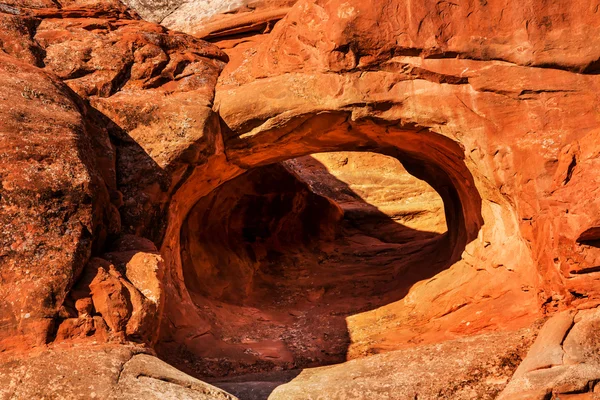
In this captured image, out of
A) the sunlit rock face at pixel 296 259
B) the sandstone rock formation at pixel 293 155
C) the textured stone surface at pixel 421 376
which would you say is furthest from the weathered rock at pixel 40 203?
the sunlit rock face at pixel 296 259

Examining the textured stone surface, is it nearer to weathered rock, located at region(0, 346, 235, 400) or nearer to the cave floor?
weathered rock, located at region(0, 346, 235, 400)

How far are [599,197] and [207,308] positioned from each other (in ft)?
16.3

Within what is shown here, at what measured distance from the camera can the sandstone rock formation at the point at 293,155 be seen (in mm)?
5242

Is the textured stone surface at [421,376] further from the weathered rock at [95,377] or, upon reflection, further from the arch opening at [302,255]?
the arch opening at [302,255]

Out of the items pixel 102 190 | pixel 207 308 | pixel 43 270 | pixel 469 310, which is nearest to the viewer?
pixel 43 270

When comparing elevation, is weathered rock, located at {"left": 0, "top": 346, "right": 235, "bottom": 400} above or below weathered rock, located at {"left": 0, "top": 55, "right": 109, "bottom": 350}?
below

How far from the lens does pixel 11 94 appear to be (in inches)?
231

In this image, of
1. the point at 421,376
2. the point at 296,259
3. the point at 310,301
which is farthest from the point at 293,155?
the point at 421,376

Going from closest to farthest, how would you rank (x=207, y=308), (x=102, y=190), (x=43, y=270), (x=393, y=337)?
1. (x=43, y=270)
2. (x=102, y=190)
3. (x=393, y=337)
4. (x=207, y=308)

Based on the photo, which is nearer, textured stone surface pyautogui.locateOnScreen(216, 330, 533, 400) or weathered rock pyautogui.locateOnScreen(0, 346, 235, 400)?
weathered rock pyautogui.locateOnScreen(0, 346, 235, 400)

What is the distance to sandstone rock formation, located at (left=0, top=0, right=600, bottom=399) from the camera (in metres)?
5.24

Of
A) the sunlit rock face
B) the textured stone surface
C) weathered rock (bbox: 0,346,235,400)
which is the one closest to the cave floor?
the sunlit rock face

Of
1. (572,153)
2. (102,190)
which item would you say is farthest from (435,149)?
(102,190)

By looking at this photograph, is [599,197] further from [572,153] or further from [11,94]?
[11,94]
